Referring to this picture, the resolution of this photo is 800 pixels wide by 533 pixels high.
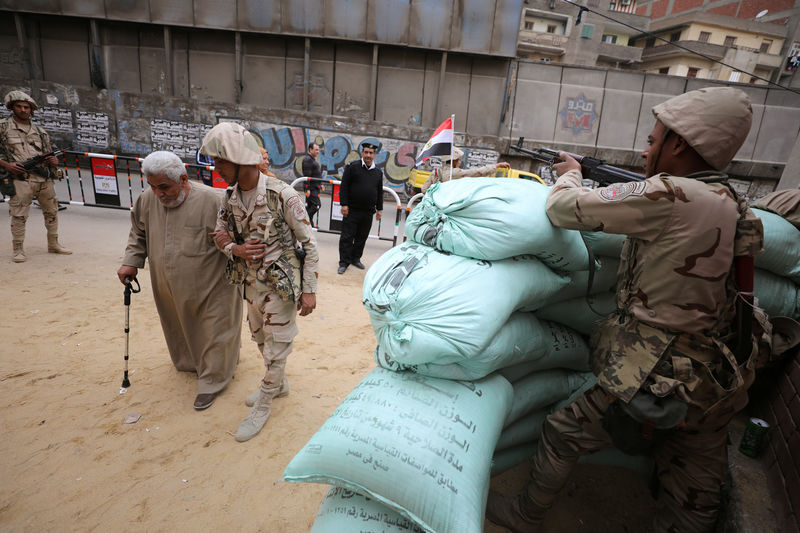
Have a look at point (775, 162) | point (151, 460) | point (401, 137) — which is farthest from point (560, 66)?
point (151, 460)

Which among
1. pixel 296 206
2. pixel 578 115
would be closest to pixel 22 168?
pixel 296 206

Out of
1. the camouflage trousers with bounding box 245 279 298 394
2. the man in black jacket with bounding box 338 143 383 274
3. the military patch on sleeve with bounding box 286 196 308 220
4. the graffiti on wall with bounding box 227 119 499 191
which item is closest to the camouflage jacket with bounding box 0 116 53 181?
the man in black jacket with bounding box 338 143 383 274

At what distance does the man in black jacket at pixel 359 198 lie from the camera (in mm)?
5508

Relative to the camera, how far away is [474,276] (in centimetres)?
158

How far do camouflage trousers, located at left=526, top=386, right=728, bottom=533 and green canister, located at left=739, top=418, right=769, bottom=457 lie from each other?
529 mm

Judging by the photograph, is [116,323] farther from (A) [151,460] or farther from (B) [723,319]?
(B) [723,319]

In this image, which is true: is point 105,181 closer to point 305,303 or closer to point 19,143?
point 19,143

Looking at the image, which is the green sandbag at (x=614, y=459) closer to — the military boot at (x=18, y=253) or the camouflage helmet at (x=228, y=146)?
the camouflage helmet at (x=228, y=146)

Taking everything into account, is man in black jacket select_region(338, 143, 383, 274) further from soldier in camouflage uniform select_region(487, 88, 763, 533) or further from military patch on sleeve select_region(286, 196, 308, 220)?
soldier in camouflage uniform select_region(487, 88, 763, 533)

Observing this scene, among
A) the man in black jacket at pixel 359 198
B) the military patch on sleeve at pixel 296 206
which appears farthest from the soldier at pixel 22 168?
the military patch on sleeve at pixel 296 206

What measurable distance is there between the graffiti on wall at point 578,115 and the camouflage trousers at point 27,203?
1308cm

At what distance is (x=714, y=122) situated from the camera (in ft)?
4.50

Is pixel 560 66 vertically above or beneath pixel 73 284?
above

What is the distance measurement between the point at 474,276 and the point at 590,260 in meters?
0.69
